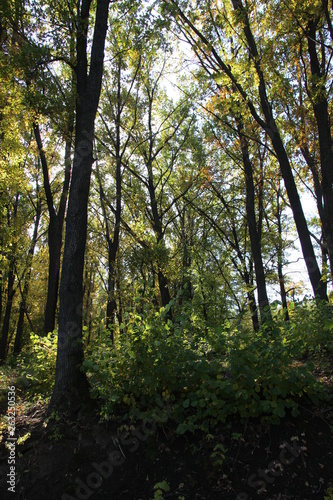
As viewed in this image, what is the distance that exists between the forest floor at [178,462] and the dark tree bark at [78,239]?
49cm

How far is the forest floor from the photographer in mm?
3154

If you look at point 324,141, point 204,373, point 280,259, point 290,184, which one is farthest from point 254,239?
point 204,373

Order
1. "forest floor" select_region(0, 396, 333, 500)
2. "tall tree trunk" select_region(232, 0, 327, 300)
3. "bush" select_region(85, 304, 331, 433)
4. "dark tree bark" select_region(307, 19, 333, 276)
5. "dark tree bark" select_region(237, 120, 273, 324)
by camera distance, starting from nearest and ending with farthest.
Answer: "forest floor" select_region(0, 396, 333, 500), "bush" select_region(85, 304, 331, 433), "dark tree bark" select_region(307, 19, 333, 276), "tall tree trunk" select_region(232, 0, 327, 300), "dark tree bark" select_region(237, 120, 273, 324)

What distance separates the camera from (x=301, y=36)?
289 inches

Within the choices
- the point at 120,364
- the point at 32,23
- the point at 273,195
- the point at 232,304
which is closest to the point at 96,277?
the point at 232,304

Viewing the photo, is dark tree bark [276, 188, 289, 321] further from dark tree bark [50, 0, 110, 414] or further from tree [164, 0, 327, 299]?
dark tree bark [50, 0, 110, 414]

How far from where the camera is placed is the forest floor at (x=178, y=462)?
315 centimetres

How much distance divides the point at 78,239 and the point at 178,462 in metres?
3.06

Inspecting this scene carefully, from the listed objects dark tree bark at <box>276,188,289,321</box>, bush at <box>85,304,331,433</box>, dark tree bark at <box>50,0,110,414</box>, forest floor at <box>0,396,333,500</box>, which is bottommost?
forest floor at <box>0,396,333,500</box>

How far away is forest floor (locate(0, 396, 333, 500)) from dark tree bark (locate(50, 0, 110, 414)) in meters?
0.49

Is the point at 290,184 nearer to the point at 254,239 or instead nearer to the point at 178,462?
the point at 254,239

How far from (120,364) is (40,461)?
4.33ft

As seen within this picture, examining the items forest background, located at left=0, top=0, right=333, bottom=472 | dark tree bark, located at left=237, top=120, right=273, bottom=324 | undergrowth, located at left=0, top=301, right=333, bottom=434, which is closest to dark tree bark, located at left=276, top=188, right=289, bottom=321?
forest background, located at left=0, top=0, right=333, bottom=472

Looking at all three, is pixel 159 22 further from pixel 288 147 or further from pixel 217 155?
pixel 217 155
